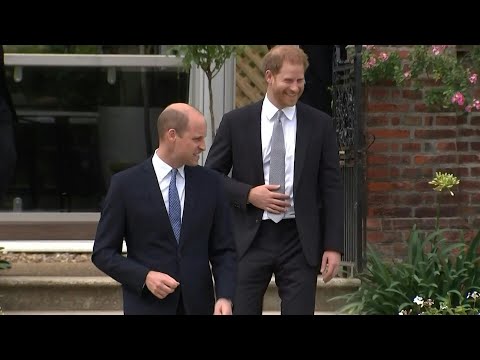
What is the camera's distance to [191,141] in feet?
16.5

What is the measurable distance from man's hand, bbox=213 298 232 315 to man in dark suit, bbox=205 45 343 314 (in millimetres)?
888

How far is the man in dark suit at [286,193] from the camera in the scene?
5.88 meters

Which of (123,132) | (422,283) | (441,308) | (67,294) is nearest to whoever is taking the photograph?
(441,308)

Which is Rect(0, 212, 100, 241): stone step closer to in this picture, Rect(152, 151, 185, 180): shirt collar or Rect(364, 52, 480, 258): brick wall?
Rect(364, 52, 480, 258): brick wall

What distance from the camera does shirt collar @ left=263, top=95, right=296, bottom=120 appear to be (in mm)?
5988

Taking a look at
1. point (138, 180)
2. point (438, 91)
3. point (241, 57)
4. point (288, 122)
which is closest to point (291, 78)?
point (288, 122)

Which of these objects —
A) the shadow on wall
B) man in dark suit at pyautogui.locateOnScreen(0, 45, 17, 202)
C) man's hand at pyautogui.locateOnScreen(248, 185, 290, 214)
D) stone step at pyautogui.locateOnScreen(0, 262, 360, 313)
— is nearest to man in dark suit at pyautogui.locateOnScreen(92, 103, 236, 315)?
man's hand at pyautogui.locateOnScreen(248, 185, 290, 214)

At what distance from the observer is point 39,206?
10250 millimetres

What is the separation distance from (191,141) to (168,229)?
1.27 ft

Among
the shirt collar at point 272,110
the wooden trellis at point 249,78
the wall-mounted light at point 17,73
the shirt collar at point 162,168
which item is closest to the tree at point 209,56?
the wooden trellis at point 249,78

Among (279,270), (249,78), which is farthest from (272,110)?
(249,78)

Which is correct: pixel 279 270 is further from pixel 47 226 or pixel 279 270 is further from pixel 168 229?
pixel 47 226

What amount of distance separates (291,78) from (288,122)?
0.83 ft

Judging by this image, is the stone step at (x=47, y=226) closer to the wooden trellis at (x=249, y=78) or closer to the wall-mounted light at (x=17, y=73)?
the wall-mounted light at (x=17, y=73)
